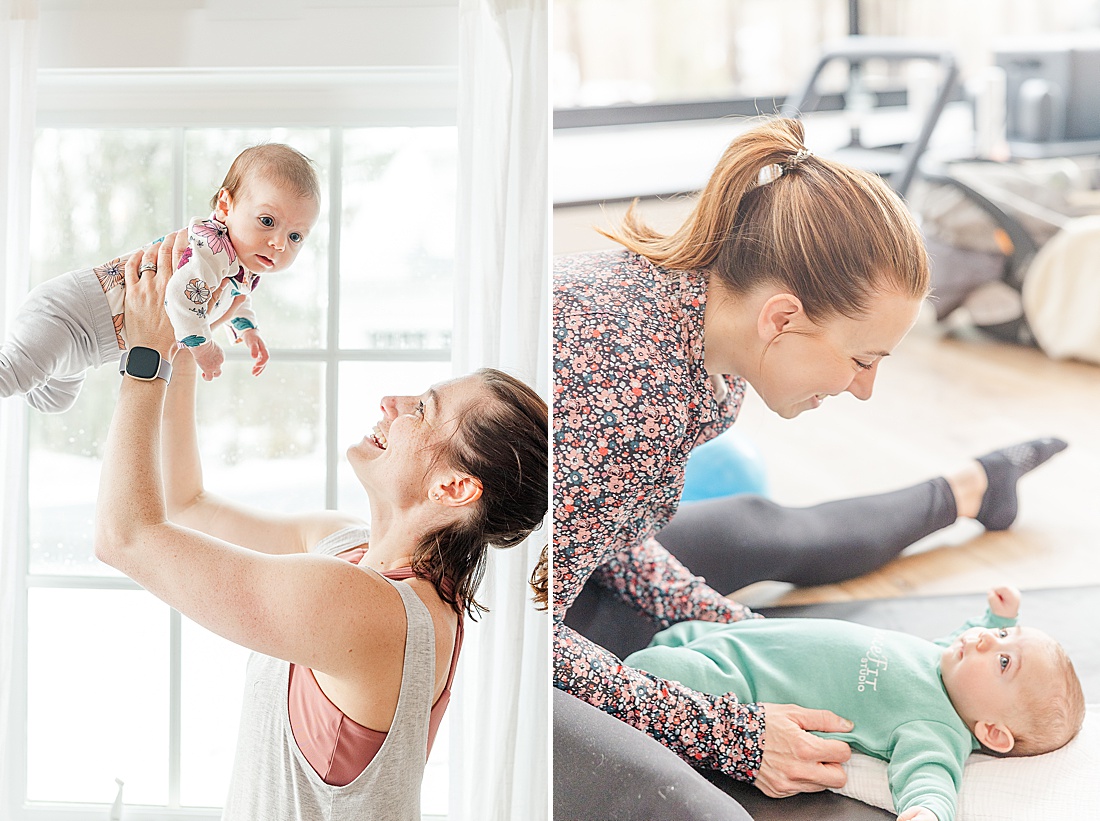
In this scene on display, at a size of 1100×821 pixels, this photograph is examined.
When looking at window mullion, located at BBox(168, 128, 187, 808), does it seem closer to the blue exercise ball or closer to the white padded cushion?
the blue exercise ball

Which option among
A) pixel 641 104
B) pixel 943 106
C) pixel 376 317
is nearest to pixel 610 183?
pixel 641 104

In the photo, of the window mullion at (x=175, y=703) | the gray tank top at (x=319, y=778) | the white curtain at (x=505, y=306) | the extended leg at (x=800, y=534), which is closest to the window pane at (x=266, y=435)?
the window mullion at (x=175, y=703)

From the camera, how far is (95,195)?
1.63m

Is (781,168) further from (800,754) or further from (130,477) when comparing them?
(130,477)

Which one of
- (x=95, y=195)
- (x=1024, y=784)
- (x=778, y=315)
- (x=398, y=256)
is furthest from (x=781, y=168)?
(x=95, y=195)

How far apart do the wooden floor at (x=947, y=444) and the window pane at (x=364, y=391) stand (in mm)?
383

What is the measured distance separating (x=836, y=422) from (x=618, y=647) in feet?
1.59

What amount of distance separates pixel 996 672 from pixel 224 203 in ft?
4.06

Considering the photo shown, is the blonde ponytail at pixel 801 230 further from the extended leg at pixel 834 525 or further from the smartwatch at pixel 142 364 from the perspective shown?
the smartwatch at pixel 142 364

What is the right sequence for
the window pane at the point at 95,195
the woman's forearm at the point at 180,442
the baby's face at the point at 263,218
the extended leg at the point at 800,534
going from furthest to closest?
the window pane at the point at 95,195, the extended leg at the point at 800,534, the woman's forearm at the point at 180,442, the baby's face at the point at 263,218

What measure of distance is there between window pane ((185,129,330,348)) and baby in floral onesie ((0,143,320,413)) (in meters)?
0.38

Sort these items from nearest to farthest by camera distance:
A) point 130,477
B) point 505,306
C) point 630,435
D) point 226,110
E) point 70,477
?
point 130,477, point 630,435, point 505,306, point 226,110, point 70,477

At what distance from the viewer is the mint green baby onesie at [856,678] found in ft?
4.09

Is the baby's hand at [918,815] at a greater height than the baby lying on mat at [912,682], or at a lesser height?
lesser
